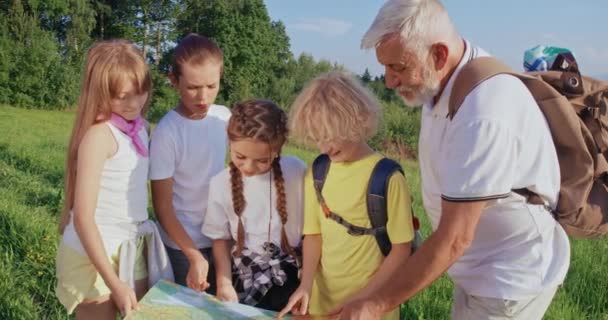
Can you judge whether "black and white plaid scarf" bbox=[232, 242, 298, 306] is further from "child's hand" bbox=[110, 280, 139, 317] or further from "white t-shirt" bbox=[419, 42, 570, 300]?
"white t-shirt" bbox=[419, 42, 570, 300]

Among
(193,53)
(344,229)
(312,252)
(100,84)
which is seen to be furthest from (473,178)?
(100,84)

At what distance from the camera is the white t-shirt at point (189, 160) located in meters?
2.74

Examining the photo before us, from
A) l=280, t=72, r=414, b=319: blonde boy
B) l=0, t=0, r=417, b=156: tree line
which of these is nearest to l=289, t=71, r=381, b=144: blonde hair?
l=280, t=72, r=414, b=319: blonde boy

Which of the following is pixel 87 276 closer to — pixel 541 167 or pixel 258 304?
pixel 258 304

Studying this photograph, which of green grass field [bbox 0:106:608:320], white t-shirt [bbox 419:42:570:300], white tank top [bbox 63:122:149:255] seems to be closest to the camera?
white t-shirt [bbox 419:42:570:300]

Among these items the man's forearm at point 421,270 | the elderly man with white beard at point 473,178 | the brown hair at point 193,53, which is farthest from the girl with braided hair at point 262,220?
the man's forearm at point 421,270

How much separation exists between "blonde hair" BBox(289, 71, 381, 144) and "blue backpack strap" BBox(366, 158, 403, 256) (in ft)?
0.52

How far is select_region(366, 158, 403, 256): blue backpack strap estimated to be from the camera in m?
2.36

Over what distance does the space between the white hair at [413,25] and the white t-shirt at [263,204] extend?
72 centimetres

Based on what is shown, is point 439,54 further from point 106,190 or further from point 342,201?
point 106,190

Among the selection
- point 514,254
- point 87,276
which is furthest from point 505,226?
point 87,276

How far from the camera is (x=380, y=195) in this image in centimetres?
236

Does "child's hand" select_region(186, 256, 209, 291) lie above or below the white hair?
below

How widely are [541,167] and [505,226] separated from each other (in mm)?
268
